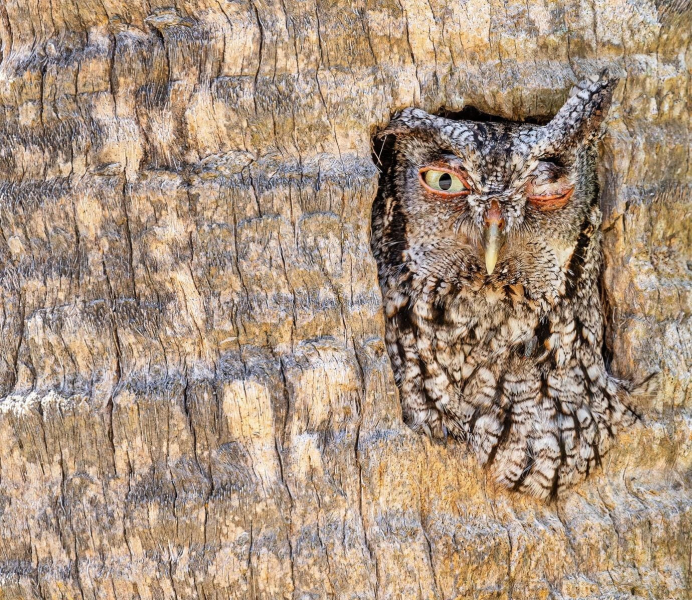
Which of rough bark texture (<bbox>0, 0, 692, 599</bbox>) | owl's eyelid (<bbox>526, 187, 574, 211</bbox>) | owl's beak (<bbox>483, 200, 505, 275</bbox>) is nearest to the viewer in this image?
rough bark texture (<bbox>0, 0, 692, 599</bbox>)

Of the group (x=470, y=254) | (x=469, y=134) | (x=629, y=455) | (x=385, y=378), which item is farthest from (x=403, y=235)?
(x=629, y=455)

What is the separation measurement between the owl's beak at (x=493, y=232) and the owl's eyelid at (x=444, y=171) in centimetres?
13

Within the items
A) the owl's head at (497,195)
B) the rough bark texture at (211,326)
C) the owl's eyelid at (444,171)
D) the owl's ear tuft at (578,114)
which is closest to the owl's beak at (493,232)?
the owl's head at (497,195)

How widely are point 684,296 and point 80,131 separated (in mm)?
1912

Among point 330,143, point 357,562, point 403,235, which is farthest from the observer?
point 403,235

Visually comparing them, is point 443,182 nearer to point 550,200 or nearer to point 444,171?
point 444,171

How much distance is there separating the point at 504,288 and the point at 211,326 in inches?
42.2

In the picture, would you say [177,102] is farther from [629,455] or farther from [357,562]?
[629,455]

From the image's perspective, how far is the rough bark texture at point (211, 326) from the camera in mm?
1940

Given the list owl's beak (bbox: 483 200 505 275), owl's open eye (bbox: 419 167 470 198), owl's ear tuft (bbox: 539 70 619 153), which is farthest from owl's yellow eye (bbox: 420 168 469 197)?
owl's ear tuft (bbox: 539 70 619 153)

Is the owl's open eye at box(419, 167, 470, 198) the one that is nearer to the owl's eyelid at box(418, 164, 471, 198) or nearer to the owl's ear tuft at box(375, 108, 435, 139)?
the owl's eyelid at box(418, 164, 471, 198)

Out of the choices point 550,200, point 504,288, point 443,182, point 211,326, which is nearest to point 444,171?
point 443,182

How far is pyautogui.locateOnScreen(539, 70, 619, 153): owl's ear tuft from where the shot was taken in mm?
2232

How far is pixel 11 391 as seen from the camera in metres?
2.02
